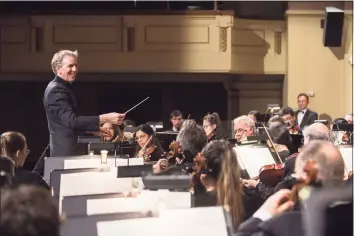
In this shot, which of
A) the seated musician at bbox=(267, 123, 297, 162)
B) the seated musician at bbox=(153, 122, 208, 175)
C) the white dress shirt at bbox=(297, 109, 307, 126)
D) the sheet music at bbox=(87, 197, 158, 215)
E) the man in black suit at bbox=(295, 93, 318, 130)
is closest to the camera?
the sheet music at bbox=(87, 197, 158, 215)

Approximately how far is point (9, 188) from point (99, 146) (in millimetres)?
2344

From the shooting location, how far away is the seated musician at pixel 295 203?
2.39 m

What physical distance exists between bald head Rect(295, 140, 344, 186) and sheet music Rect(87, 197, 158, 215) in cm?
57

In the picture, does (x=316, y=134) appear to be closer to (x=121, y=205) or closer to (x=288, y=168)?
(x=288, y=168)

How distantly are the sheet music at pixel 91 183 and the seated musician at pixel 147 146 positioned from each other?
2230mm

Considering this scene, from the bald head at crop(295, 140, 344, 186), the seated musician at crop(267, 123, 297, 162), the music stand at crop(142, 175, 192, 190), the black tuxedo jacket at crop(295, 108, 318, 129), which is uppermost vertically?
the bald head at crop(295, 140, 344, 186)

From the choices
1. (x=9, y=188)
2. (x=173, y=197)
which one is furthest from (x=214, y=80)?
(x=9, y=188)

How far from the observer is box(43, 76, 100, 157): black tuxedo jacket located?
451 centimetres

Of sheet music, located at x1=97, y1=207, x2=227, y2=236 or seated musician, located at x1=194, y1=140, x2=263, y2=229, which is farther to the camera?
seated musician, located at x1=194, y1=140, x2=263, y2=229

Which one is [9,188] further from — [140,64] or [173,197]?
[140,64]

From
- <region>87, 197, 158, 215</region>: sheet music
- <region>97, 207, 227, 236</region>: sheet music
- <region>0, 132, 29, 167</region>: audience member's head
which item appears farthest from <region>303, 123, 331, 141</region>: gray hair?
<region>97, 207, 227, 236</region>: sheet music

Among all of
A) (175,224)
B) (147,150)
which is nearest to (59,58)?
(147,150)

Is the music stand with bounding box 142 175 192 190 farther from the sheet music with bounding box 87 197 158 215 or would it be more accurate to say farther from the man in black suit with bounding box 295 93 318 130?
the man in black suit with bounding box 295 93 318 130

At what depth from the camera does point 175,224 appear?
2.51 m
